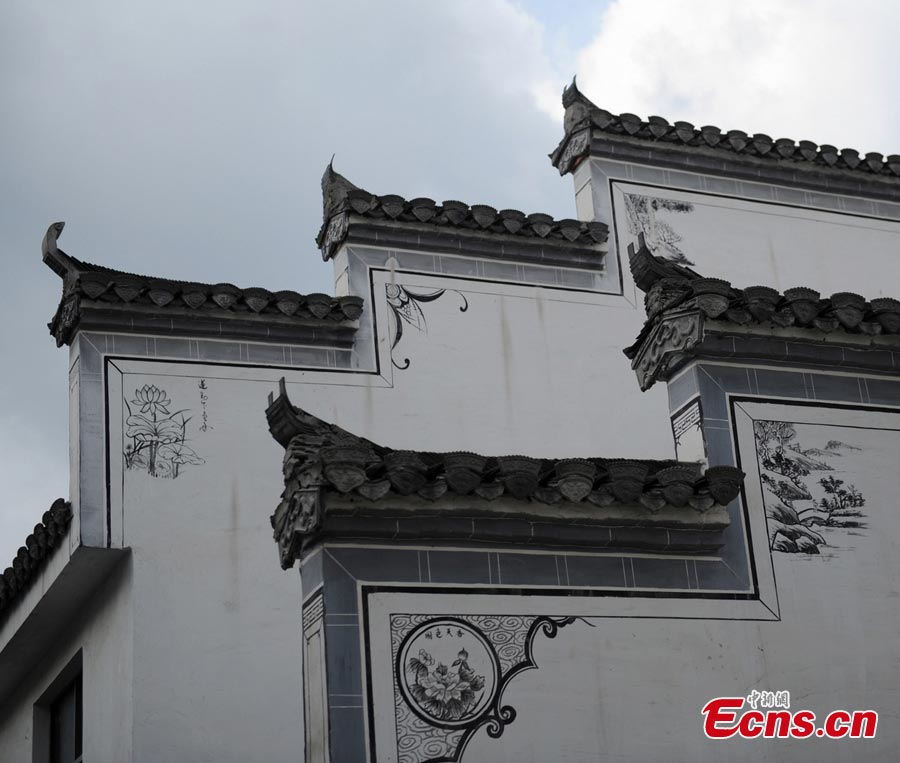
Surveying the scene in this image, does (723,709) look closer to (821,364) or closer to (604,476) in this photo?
(604,476)

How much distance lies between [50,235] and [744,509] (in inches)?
233

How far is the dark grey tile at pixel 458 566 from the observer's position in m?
8.02

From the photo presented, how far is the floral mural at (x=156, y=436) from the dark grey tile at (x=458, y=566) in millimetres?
3839

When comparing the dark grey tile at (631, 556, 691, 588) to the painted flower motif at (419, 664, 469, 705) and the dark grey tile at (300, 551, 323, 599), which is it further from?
the dark grey tile at (300, 551, 323, 599)

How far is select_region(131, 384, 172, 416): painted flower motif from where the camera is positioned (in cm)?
1158

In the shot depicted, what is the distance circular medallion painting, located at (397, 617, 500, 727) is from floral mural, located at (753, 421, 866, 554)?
74.3 inches

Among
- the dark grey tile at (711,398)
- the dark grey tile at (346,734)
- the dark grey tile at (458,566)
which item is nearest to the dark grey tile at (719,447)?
the dark grey tile at (711,398)

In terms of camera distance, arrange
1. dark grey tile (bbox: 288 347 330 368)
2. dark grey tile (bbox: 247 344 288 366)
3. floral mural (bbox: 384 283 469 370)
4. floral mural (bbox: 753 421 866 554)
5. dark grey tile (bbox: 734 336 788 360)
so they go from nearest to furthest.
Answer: floral mural (bbox: 753 421 866 554)
dark grey tile (bbox: 734 336 788 360)
dark grey tile (bbox: 247 344 288 366)
dark grey tile (bbox: 288 347 330 368)
floral mural (bbox: 384 283 469 370)

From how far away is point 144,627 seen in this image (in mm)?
10789

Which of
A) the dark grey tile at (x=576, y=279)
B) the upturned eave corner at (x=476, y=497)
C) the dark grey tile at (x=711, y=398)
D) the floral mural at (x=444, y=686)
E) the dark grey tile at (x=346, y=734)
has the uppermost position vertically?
the dark grey tile at (x=576, y=279)

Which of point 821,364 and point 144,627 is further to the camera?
point 144,627

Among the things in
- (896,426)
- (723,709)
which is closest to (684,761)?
(723,709)

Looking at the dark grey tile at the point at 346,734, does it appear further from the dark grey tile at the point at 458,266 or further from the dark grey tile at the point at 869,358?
the dark grey tile at the point at 458,266

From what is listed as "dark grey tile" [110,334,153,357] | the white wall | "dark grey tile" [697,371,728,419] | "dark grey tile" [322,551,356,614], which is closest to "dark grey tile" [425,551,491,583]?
"dark grey tile" [322,551,356,614]
